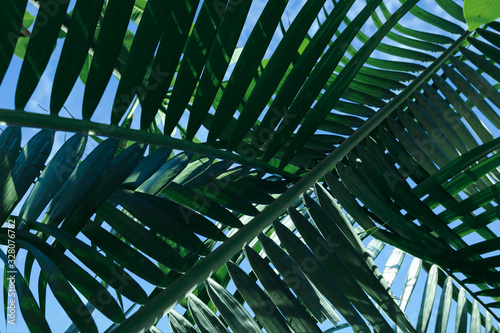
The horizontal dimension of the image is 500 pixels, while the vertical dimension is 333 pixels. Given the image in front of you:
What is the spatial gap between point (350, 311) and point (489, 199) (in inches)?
14.6

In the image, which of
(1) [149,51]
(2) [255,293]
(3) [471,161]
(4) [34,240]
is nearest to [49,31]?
(1) [149,51]

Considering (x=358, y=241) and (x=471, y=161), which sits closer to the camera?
(x=358, y=241)

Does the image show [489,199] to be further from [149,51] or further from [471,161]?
[149,51]

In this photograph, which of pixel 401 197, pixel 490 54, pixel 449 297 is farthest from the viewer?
pixel 490 54

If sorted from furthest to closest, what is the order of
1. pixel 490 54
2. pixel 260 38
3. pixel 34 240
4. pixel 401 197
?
1. pixel 490 54
2. pixel 401 197
3. pixel 260 38
4. pixel 34 240

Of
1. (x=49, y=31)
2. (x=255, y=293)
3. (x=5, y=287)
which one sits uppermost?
(x=49, y=31)

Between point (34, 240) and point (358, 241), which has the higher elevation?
point (34, 240)

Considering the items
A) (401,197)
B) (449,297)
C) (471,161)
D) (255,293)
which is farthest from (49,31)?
(449,297)

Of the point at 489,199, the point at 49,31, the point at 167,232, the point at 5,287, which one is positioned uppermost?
the point at 49,31

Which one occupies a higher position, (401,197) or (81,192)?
(81,192)

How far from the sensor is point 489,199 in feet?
2.54

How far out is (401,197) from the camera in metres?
0.76

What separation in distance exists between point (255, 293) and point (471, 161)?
466 mm

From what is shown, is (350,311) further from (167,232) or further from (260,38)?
(260,38)
